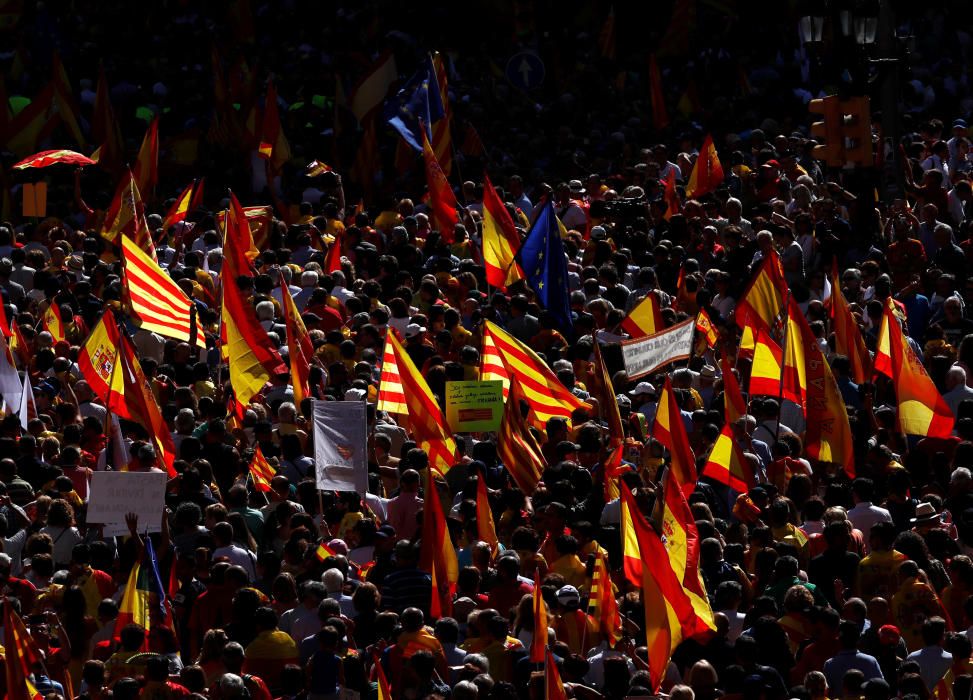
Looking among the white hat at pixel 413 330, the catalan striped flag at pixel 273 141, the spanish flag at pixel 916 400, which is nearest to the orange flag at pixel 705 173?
the catalan striped flag at pixel 273 141

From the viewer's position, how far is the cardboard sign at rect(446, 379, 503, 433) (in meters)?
15.9

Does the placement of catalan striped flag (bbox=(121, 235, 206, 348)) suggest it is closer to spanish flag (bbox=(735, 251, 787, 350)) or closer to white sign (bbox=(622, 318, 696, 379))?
white sign (bbox=(622, 318, 696, 379))

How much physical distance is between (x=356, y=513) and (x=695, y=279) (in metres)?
5.84

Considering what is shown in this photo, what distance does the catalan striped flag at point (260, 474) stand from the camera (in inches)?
605

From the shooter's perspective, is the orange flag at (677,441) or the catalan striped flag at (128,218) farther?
the catalan striped flag at (128,218)

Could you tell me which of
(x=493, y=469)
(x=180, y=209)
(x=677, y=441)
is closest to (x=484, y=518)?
(x=493, y=469)

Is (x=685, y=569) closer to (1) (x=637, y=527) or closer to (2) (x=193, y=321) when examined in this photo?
(1) (x=637, y=527)

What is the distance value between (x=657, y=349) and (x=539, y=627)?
201 inches

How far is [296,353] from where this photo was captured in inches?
658

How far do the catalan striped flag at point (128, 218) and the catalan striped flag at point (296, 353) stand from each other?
153 inches

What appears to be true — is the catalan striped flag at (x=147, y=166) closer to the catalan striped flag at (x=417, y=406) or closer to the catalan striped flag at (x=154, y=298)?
the catalan striped flag at (x=154, y=298)

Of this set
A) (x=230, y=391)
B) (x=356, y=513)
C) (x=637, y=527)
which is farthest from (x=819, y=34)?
(x=637, y=527)

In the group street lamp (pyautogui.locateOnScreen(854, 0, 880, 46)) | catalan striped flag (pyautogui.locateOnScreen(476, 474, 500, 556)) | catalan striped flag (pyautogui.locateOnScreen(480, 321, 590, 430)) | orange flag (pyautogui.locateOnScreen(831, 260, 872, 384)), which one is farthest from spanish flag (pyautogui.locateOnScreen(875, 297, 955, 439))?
street lamp (pyautogui.locateOnScreen(854, 0, 880, 46))

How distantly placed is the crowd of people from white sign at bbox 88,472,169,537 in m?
0.21
